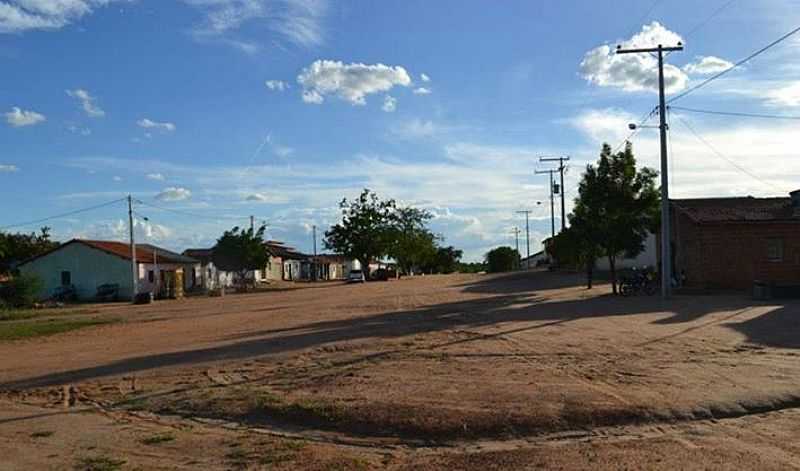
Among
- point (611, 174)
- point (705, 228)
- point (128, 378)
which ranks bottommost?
point (128, 378)

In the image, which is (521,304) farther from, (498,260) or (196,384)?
(498,260)

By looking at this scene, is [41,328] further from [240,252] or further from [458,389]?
[240,252]

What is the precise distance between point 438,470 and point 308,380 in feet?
20.0

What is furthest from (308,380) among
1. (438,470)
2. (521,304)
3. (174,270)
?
(174,270)

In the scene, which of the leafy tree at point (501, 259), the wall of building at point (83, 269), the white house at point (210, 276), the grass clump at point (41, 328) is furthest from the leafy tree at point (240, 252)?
the leafy tree at point (501, 259)

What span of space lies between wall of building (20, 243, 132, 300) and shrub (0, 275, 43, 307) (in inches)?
353

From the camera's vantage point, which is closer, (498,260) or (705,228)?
(705,228)

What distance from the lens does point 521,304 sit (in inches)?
1347

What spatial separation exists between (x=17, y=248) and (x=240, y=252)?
21662mm

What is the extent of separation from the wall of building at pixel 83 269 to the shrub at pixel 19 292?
8971mm

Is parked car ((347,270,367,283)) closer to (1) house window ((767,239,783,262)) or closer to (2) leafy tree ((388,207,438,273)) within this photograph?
(2) leafy tree ((388,207,438,273))

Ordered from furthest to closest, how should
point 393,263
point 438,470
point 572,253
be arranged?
point 393,263 < point 572,253 < point 438,470

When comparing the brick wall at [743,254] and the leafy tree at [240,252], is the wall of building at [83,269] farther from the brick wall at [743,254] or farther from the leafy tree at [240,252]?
the brick wall at [743,254]

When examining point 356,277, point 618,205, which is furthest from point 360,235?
point 618,205
